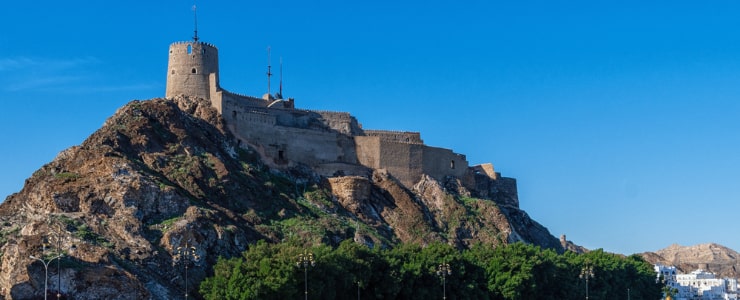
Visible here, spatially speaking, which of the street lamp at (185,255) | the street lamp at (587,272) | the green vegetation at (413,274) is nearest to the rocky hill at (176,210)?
the street lamp at (185,255)

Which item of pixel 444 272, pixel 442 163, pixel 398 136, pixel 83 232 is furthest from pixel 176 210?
pixel 442 163

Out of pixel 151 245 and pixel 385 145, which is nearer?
pixel 151 245

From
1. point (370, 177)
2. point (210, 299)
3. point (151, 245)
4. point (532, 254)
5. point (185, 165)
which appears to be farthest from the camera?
point (370, 177)

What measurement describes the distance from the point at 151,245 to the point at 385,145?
151 feet

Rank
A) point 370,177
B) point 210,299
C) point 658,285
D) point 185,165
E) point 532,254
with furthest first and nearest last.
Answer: point 658,285 → point 370,177 → point 532,254 → point 185,165 → point 210,299

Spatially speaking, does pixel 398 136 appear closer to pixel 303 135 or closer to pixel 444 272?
pixel 303 135

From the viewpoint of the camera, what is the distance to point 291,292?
9712 centimetres

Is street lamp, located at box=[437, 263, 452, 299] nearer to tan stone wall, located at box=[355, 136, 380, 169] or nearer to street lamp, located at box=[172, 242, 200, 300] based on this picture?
street lamp, located at box=[172, 242, 200, 300]

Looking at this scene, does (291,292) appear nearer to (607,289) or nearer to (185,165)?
(185,165)

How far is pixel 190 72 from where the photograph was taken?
134500 mm

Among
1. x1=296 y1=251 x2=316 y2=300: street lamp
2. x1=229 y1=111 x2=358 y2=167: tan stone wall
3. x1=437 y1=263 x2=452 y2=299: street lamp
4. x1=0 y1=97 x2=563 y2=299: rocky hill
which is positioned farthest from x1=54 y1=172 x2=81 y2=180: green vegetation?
x1=437 y1=263 x2=452 y2=299: street lamp

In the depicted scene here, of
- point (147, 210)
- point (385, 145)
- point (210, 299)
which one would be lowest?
point (210, 299)

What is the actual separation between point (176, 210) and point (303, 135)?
98.7ft

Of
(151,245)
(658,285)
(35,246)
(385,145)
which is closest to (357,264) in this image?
(151,245)
